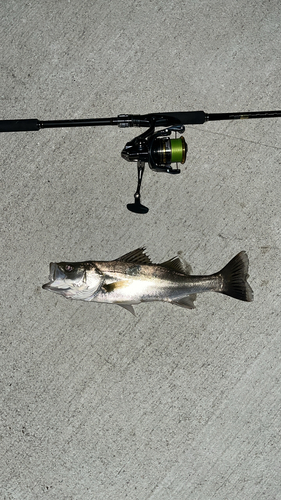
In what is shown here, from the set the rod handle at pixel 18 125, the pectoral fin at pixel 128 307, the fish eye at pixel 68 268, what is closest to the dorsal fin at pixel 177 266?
the pectoral fin at pixel 128 307

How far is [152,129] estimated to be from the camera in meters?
2.65

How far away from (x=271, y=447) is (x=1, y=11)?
4.28 metres

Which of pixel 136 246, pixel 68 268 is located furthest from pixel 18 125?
pixel 136 246

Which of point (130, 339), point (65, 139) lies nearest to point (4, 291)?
point (130, 339)

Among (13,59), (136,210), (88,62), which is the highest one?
(88,62)

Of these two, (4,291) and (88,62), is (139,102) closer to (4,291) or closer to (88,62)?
(88,62)

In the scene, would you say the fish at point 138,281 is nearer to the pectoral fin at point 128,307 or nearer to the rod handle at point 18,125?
the pectoral fin at point 128,307

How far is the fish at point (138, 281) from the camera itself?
2768 millimetres

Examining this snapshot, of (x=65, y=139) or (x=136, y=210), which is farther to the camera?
(x=65, y=139)

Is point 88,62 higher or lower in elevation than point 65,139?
higher

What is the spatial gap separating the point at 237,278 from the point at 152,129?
4.23 feet

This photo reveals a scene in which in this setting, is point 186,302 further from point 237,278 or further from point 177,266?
point 237,278

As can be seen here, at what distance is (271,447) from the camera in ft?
10.2

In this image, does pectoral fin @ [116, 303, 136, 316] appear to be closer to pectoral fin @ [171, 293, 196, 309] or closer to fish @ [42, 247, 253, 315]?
fish @ [42, 247, 253, 315]
